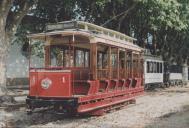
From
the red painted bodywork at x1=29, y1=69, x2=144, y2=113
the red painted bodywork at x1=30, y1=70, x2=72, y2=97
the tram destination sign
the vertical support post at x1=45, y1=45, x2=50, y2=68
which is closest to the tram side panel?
the red painted bodywork at x1=29, y1=69, x2=144, y2=113

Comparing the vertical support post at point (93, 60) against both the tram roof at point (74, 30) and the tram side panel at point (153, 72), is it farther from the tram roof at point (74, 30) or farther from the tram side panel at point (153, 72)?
the tram side panel at point (153, 72)

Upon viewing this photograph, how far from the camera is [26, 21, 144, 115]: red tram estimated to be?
15977 mm

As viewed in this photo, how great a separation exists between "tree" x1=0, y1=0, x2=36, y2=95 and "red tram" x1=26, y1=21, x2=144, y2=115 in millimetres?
4721

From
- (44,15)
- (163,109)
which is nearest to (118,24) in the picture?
(44,15)

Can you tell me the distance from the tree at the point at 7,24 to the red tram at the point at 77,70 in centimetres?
472

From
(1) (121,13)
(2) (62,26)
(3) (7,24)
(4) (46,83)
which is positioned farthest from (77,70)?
(1) (121,13)

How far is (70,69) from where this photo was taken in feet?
54.2

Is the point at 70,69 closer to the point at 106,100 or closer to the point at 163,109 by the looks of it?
the point at 106,100

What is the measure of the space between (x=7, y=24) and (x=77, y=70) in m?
7.72

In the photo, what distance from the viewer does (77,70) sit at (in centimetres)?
1708

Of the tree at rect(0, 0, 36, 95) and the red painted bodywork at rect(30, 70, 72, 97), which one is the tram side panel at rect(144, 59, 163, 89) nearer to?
the tree at rect(0, 0, 36, 95)

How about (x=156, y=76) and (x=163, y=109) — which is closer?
(x=163, y=109)

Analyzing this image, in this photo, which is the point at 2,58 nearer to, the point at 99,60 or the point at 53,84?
the point at 99,60

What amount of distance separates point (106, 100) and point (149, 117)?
1749 millimetres
